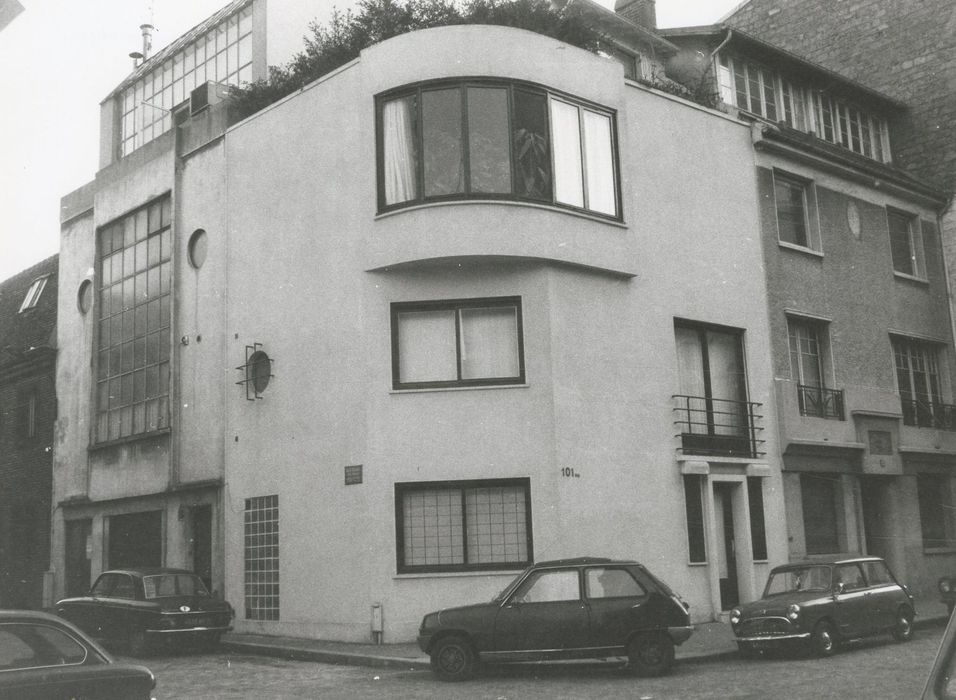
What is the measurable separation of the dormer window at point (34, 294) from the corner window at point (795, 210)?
20.6m

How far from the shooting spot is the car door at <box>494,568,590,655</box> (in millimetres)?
12781

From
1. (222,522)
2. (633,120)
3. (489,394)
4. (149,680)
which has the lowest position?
(149,680)

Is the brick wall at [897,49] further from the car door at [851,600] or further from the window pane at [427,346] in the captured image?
the window pane at [427,346]

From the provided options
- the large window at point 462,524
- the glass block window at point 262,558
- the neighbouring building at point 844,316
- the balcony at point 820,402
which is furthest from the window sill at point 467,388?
the balcony at point 820,402

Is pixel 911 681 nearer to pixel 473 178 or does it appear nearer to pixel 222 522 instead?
pixel 473 178

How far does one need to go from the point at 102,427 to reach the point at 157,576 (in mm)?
8536

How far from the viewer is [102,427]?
2492 cm

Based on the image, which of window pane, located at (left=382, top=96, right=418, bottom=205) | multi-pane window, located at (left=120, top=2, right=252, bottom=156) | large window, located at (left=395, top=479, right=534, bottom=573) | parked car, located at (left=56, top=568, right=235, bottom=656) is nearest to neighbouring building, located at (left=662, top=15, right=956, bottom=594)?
large window, located at (left=395, top=479, right=534, bottom=573)

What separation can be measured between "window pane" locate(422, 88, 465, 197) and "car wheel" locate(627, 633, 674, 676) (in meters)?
7.99

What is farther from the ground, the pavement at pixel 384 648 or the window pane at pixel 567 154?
the window pane at pixel 567 154

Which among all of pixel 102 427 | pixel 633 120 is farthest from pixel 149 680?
pixel 102 427

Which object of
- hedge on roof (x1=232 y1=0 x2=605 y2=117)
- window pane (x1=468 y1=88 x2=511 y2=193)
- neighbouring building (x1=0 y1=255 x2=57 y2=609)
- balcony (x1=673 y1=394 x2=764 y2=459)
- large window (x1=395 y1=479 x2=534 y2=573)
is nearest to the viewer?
large window (x1=395 y1=479 x2=534 y2=573)

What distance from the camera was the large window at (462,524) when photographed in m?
17.0

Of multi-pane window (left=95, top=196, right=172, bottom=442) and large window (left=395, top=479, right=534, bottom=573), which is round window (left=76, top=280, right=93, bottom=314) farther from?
large window (left=395, top=479, right=534, bottom=573)
